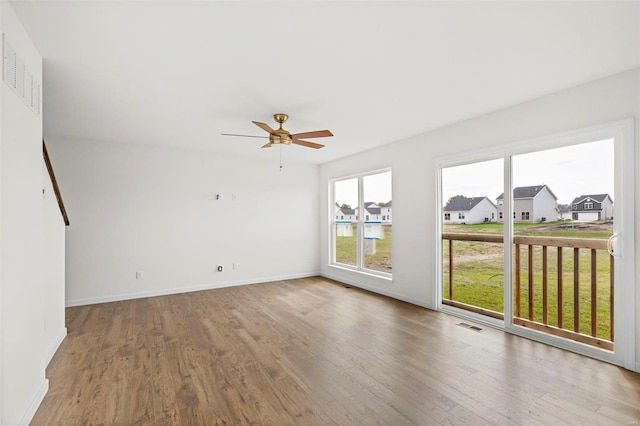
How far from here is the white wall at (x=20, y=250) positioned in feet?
5.61

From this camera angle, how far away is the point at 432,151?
4332 millimetres

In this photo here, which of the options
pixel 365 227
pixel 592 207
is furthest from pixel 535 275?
pixel 365 227

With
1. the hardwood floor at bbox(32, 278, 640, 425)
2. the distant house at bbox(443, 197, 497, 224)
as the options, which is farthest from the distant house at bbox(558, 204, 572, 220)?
the hardwood floor at bbox(32, 278, 640, 425)

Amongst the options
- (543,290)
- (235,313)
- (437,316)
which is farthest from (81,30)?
(543,290)

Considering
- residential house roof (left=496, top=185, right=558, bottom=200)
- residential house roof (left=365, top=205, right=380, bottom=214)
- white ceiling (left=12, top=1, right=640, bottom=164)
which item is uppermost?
white ceiling (left=12, top=1, right=640, bottom=164)

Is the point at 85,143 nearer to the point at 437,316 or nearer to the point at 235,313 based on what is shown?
the point at 235,313

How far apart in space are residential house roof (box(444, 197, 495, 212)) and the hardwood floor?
59.3 inches

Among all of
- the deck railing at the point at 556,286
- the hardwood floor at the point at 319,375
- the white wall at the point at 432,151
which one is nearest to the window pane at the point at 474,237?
the deck railing at the point at 556,286

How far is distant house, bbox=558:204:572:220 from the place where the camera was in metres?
3.11

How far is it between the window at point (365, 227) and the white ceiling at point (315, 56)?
1.91m

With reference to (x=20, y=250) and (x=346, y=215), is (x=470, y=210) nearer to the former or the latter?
(x=346, y=215)

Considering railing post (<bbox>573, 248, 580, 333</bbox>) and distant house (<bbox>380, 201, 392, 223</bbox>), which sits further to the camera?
distant house (<bbox>380, 201, 392, 223</bbox>)

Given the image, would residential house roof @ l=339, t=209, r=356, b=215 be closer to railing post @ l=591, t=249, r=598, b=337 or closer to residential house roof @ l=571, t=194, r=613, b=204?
residential house roof @ l=571, t=194, r=613, b=204

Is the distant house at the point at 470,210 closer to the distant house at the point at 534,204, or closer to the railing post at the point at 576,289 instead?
the distant house at the point at 534,204
